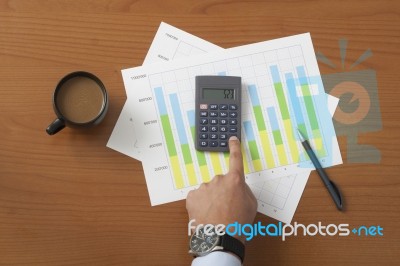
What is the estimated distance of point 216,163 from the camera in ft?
2.47

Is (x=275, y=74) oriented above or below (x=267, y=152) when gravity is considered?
above

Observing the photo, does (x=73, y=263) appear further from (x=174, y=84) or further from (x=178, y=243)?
(x=174, y=84)

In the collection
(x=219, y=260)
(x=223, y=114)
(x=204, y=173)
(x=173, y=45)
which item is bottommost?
(x=219, y=260)

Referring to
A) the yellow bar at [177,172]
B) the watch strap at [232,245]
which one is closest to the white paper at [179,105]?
the yellow bar at [177,172]

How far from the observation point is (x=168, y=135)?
0.75 m

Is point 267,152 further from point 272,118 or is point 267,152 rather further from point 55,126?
point 55,126

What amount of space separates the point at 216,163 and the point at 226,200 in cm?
8

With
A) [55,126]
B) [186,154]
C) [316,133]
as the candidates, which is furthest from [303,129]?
[55,126]

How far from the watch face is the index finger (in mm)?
116

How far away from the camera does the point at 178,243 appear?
73 cm

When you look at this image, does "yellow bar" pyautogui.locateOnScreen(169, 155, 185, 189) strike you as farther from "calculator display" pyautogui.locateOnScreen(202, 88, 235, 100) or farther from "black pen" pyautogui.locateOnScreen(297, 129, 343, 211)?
"black pen" pyautogui.locateOnScreen(297, 129, 343, 211)

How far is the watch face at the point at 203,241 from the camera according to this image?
688 mm

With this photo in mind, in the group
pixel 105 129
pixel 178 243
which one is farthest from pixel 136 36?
pixel 178 243

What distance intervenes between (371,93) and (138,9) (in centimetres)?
50
